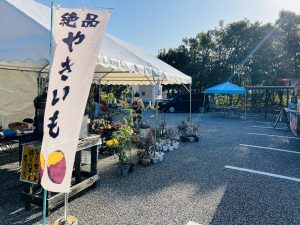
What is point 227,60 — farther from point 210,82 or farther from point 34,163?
point 34,163

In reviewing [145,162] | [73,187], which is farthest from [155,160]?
[73,187]

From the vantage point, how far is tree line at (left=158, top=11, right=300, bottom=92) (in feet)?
64.3

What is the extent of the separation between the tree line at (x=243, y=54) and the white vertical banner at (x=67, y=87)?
2088cm

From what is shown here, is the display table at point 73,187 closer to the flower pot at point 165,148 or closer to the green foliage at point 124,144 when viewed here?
the green foliage at point 124,144

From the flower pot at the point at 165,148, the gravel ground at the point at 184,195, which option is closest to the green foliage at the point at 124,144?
the gravel ground at the point at 184,195

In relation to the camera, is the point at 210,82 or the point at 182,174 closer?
the point at 182,174

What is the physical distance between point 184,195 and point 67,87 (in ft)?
8.53

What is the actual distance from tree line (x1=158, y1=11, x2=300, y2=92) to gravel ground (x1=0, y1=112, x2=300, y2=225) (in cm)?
1646

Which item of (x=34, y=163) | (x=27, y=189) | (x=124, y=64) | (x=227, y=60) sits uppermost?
(x=227, y=60)

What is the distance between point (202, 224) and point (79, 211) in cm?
163

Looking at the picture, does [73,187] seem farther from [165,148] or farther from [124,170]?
[165,148]

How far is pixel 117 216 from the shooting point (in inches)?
128

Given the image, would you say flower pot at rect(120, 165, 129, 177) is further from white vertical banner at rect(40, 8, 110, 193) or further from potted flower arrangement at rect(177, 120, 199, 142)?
potted flower arrangement at rect(177, 120, 199, 142)

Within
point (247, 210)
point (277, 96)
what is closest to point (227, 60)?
point (277, 96)
